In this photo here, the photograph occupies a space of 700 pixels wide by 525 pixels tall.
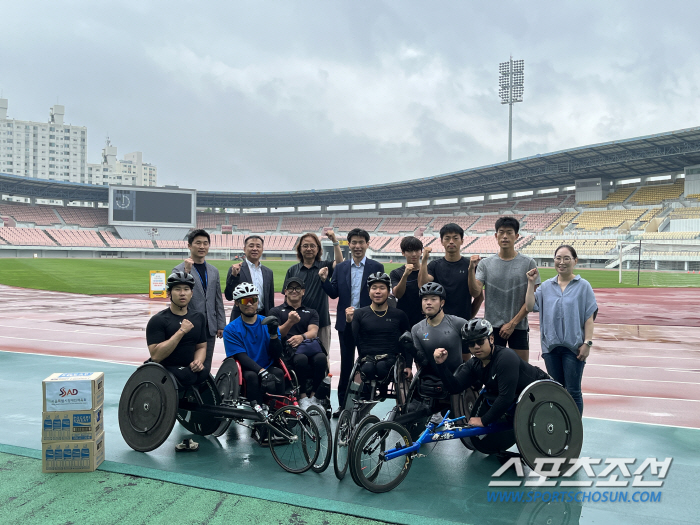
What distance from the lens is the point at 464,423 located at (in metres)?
3.96

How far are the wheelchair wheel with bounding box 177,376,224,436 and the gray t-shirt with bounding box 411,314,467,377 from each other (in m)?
1.86

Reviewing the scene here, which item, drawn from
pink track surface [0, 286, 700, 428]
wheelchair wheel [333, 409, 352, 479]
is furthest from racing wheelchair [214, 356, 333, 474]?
pink track surface [0, 286, 700, 428]

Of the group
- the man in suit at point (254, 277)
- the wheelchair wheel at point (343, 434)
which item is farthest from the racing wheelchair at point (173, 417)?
the man in suit at point (254, 277)

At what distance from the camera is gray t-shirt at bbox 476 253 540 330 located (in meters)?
4.96

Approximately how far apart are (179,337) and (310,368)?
1382 millimetres

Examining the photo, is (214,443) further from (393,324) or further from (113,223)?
(113,223)

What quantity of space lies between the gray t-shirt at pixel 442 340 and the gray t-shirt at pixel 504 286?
A: 0.64 meters

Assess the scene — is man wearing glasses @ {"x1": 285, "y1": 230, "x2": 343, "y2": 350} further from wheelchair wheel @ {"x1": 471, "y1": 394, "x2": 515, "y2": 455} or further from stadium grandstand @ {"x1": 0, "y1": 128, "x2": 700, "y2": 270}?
stadium grandstand @ {"x1": 0, "y1": 128, "x2": 700, "y2": 270}

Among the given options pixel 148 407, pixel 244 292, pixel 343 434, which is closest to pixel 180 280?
pixel 244 292

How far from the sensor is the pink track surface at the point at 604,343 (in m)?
6.64

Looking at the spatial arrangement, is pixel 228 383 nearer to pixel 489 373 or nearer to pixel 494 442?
pixel 489 373

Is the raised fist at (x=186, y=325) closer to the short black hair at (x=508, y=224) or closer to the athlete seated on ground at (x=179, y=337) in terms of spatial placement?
the athlete seated on ground at (x=179, y=337)

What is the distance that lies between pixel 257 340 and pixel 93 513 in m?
1.89

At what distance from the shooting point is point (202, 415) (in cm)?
488
